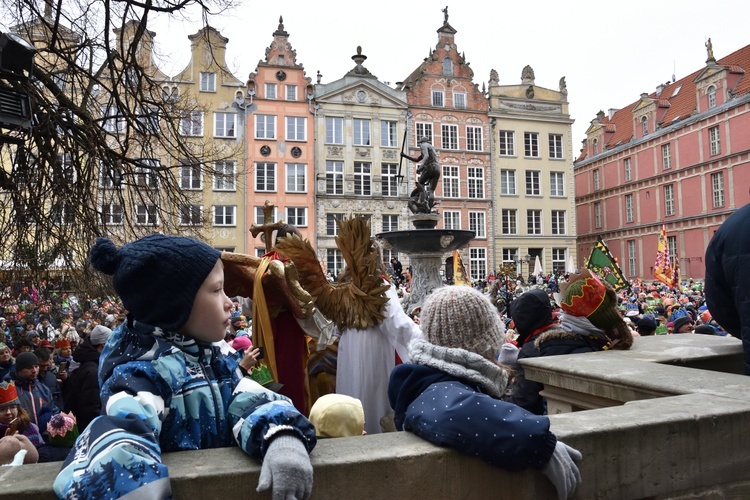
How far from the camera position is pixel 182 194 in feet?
29.7

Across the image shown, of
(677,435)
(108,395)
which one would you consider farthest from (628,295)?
(108,395)

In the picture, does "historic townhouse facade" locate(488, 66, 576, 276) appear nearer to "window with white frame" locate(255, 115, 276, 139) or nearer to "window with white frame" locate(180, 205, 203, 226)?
"window with white frame" locate(255, 115, 276, 139)

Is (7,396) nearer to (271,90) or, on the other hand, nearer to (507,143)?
(271,90)

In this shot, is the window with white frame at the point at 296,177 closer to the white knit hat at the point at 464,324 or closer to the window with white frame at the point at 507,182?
the window with white frame at the point at 507,182

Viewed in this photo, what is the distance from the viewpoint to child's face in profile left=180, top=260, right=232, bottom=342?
1.87 m

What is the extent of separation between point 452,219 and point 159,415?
41.3 metres

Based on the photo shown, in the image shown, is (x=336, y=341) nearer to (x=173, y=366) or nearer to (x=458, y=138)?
(x=173, y=366)

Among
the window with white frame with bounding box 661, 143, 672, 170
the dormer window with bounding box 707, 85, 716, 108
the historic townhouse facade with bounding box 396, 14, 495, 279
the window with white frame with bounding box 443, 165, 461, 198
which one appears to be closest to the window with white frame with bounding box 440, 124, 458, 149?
the historic townhouse facade with bounding box 396, 14, 495, 279

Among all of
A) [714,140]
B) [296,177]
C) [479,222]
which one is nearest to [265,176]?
[296,177]

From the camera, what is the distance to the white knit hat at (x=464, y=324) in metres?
2.18

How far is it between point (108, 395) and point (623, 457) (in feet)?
5.87

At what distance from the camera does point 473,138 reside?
43.1 metres

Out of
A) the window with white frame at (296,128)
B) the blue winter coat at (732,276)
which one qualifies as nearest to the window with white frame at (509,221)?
the window with white frame at (296,128)

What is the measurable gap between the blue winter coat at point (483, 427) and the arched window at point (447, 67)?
1724 inches
